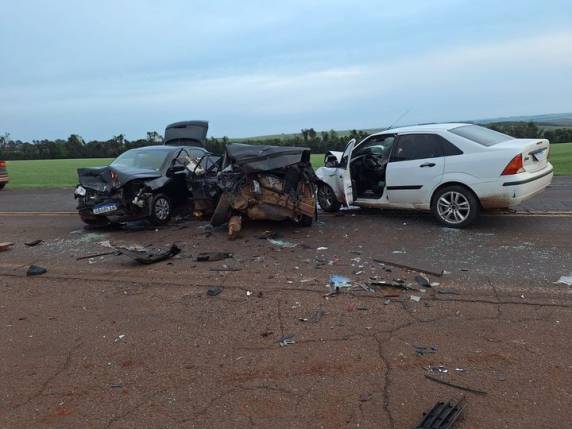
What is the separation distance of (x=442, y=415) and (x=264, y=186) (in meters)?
5.96

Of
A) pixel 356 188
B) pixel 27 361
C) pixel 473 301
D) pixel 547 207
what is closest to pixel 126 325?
pixel 27 361

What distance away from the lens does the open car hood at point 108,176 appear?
31.3 feet

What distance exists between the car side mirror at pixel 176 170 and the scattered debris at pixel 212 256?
11.0ft

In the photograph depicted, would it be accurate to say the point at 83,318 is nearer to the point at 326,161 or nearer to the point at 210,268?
the point at 210,268

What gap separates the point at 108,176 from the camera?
9.66m

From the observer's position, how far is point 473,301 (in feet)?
16.8

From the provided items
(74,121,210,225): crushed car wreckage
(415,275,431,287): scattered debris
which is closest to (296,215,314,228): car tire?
(74,121,210,225): crushed car wreckage

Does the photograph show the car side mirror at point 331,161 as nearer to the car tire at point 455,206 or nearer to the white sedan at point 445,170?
the white sedan at point 445,170

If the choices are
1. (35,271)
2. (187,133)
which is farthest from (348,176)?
(187,133)

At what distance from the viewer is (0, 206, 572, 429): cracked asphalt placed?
3359 mm

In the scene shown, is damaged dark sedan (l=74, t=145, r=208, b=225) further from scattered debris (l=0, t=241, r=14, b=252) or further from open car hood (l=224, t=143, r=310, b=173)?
open car hood (l=224, t=143, r=310, b=173)

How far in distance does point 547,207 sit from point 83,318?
874 centimetres

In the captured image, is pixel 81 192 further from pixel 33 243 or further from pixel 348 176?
pixel 348 176

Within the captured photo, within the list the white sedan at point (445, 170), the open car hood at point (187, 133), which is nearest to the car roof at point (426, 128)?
the white sedan at point (445, 170)
